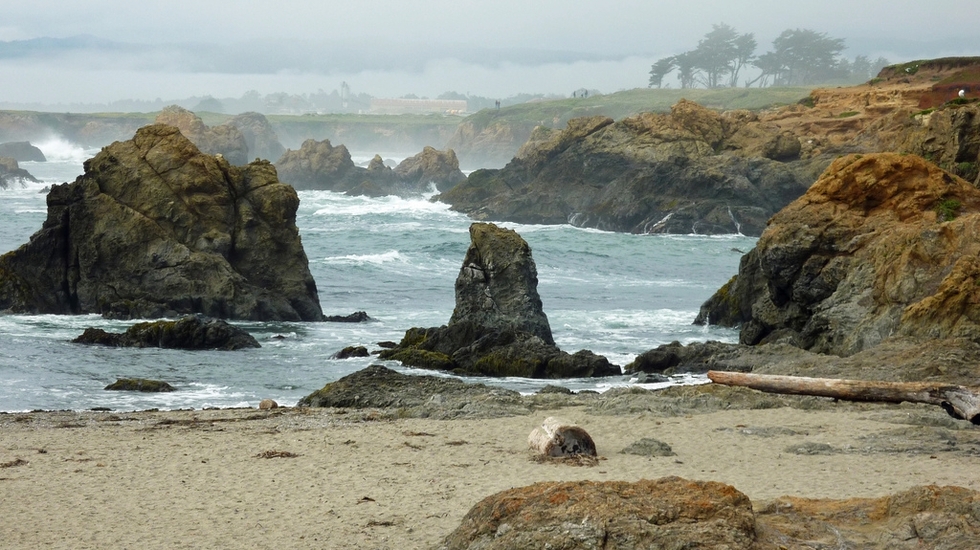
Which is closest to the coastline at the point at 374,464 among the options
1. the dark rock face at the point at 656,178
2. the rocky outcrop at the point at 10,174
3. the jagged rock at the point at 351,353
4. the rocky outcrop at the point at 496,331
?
the rocky outcrop at the point at 496,331

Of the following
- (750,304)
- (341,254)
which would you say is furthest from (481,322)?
(341,254)

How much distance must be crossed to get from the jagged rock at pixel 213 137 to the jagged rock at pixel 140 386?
2851 inches

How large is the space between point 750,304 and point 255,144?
103736 millimetres

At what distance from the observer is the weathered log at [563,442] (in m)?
10.6

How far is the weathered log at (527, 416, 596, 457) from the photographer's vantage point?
10.6 metres

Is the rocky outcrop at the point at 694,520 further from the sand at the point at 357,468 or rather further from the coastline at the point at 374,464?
the coastline at the point at 374,464

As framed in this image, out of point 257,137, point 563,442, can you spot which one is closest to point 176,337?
point 563,442

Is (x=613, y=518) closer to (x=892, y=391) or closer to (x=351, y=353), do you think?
(x=892, y=391)

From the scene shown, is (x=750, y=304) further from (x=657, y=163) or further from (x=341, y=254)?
(x=657, y=163)

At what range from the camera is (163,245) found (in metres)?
26.4

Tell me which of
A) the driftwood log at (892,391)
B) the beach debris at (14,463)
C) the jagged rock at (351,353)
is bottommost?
the jagged rock at (351,353)

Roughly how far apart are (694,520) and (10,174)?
7972 cm

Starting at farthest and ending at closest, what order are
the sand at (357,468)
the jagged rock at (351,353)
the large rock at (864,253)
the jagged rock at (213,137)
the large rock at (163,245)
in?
the jagged rock at (213,137) < the large rock at (163,245) < the jagged rock at (351,353) < the large rock at (864,253) < the sand at (357,468)

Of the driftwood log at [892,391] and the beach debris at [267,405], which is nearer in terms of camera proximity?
the driftwood log at [892,391]
